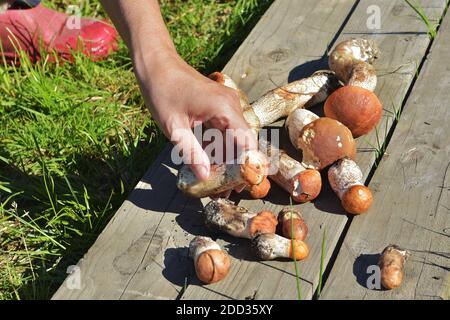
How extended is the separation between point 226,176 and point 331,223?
0.32 metres

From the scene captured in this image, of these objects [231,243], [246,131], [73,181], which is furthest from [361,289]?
[73,181]

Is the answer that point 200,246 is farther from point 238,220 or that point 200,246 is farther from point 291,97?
point 291,97

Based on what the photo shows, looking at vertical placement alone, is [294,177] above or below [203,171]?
below

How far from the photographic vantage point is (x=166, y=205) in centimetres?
220

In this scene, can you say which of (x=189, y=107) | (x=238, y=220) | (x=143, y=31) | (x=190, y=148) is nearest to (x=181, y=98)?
(x=189, y=107)

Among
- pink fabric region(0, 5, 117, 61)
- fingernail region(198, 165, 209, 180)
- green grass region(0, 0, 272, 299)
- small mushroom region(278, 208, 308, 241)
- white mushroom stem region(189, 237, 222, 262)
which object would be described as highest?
fingernail region(198, 165, 209, 180)

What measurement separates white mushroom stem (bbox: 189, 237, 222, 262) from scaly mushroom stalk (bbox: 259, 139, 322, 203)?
11.5 inches

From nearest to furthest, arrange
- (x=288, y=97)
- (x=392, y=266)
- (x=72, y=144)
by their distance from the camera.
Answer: (x=392, y=266), (x=288, y=97), (x=72, y=144)

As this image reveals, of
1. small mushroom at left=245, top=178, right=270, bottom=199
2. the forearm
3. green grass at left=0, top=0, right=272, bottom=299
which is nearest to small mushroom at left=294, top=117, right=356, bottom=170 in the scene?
small mushroom at left=245, top=178, right=270, bottom=199

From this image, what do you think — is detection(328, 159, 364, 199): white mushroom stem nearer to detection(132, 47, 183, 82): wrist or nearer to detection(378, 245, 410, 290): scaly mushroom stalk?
detection(378, 245, 410, 290): scaly mushroom stalk

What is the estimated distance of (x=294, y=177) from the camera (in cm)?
211

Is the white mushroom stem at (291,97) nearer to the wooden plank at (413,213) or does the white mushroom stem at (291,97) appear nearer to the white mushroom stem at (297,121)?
the white mushroom stem at (297,121)

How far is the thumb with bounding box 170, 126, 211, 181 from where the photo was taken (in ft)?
6.36

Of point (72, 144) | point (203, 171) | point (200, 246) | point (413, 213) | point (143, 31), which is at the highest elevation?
point (143, 31)
